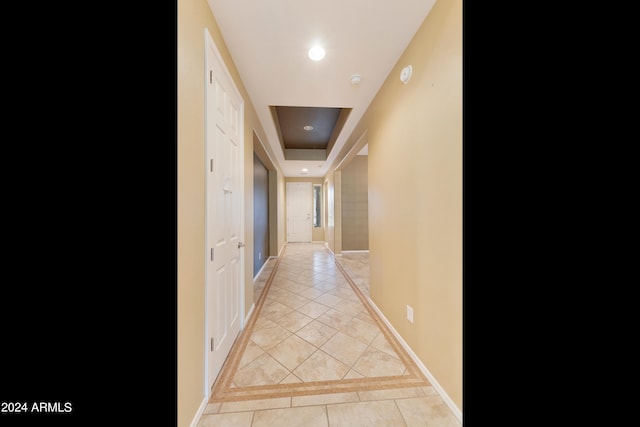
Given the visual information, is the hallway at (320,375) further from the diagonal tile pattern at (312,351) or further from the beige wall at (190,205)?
the beige wall at (190,205)

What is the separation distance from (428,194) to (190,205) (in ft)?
4.61

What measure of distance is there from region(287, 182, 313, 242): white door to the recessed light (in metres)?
5.90

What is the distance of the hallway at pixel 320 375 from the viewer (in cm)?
121

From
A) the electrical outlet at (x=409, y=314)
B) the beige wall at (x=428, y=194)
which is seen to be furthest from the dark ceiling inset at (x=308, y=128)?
the electrical outlet at (x=409, y=314)

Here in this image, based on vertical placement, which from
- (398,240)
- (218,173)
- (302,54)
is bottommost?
(398,240)

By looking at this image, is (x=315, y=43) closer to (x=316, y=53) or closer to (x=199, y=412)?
(x=316, y=53)

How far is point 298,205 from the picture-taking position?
770cm

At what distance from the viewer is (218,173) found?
1.51m
